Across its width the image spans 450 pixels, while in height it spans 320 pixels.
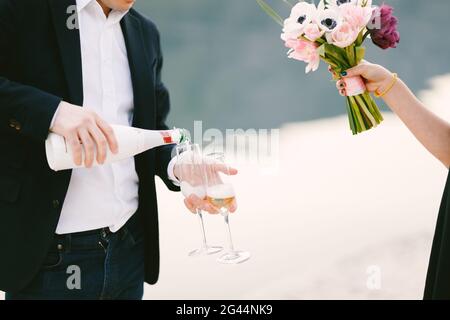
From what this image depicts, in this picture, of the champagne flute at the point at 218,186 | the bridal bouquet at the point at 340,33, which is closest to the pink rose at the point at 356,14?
the bridal bouquet at the point at 340,33

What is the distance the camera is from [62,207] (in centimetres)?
140

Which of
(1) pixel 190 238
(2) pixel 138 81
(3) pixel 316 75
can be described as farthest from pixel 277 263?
(3) pixel 316 75

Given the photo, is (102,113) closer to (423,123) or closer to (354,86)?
(354,86)

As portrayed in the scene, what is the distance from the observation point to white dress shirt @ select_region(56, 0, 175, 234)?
1.42 meters

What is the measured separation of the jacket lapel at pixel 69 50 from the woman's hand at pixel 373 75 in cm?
69

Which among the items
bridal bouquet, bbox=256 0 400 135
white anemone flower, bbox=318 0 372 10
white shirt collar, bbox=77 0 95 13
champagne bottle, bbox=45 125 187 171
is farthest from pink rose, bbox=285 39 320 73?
white shirt collar, bbox=77 0 95 13

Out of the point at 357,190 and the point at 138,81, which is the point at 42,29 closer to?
the point at 138,81

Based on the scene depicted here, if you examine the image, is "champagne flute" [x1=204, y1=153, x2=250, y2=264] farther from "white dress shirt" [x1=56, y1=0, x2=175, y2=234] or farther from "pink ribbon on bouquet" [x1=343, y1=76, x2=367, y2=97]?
"pink ribbon on bouquet" [x1=343, y1=76, x2=367, y2=97]

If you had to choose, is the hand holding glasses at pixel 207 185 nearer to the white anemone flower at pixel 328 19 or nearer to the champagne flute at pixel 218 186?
the champagne flute at pixel 218 186

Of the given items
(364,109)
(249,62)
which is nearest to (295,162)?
(249,62)

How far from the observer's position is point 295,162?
4367 mm

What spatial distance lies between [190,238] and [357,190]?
1.28 meters

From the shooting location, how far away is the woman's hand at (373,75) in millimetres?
1504

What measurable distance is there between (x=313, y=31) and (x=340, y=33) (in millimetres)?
72
